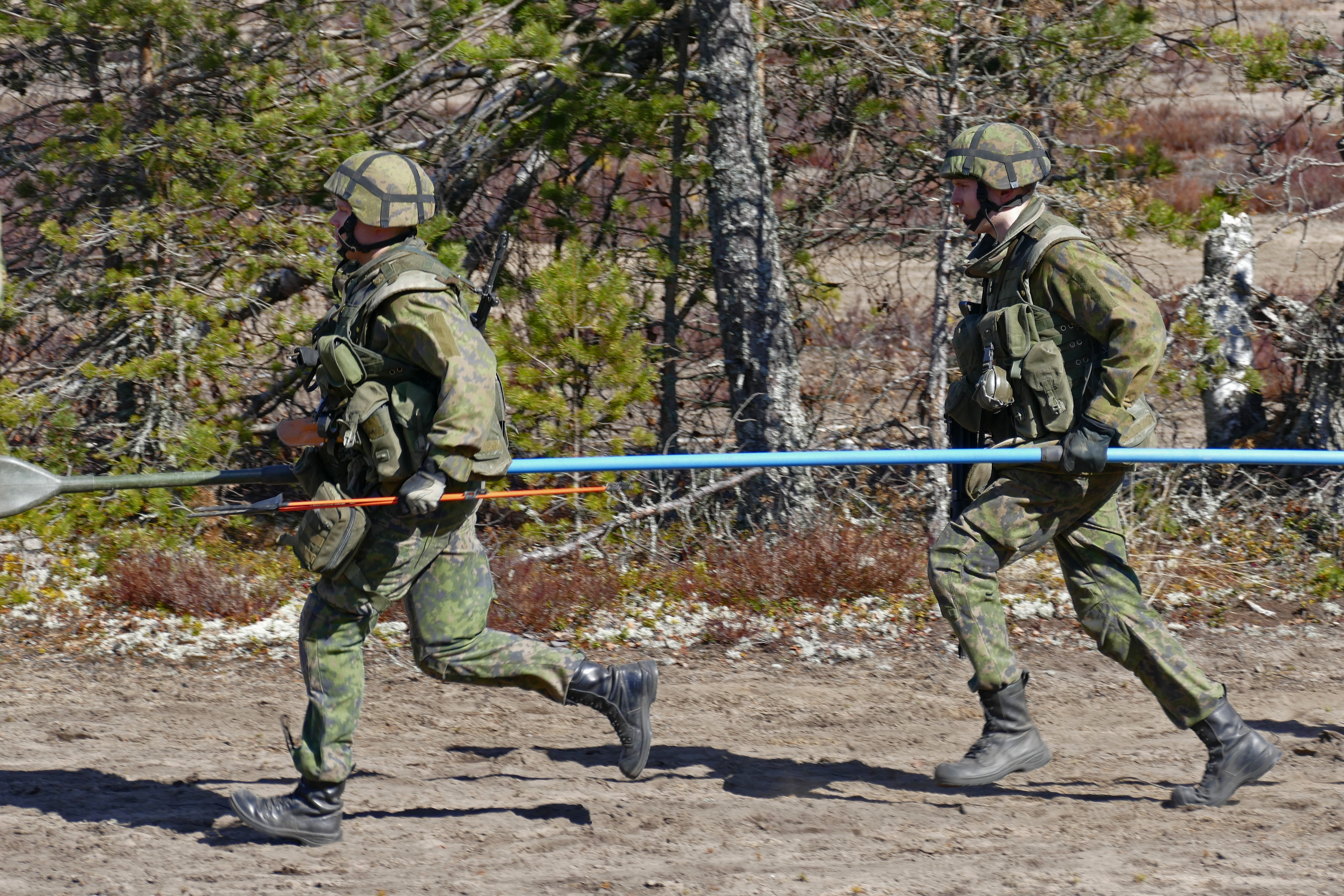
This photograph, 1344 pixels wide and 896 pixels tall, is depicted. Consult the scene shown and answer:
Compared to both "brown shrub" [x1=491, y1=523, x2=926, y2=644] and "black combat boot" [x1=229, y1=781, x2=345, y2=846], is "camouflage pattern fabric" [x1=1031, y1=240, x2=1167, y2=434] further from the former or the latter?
"black combat boot" [x1=229, y1=781, x2=345, y2=846]

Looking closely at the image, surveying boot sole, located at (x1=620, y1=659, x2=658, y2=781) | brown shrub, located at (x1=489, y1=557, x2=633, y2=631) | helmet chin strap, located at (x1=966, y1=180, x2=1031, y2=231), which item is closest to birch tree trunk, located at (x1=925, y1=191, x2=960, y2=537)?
brown shrub, located at (x1=489, y1=557, x2=633, y2=631)

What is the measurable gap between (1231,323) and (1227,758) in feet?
14.0

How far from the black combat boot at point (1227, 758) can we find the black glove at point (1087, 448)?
3.04 ft

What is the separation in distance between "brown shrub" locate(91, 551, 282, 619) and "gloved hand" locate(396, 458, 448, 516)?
2.76 meters

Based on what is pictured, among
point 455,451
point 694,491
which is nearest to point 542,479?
point 694,491

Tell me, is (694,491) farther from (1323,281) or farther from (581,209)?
(1323,281)

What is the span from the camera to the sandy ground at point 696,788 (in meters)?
3.70

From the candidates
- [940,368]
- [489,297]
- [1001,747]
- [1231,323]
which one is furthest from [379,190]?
[1231,323]

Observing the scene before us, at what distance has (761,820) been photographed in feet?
13.5

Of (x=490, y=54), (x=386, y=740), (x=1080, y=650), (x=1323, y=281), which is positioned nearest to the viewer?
(x=386, y=740)

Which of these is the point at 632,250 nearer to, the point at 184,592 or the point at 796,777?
the point at 184,592

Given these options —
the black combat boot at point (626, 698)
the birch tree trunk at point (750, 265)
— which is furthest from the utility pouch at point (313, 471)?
the birch tree trunk at point (750, 265)

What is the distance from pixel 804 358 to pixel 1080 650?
2.93 metres

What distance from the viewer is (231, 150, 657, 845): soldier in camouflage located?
3.65 m
